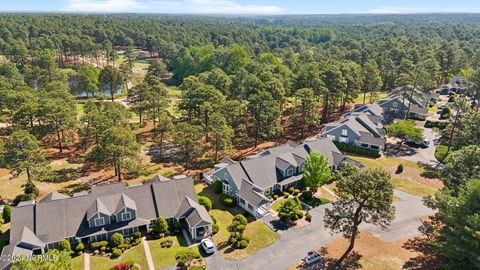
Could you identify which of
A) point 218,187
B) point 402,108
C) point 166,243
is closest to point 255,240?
point 166,243

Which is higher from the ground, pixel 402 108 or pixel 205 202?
pixel 402 108

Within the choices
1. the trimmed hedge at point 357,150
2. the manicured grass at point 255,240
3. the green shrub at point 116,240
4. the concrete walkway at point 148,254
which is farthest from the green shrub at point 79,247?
the trimmed hedge at point 357,150

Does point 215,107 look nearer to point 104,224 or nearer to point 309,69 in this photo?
point 309,69

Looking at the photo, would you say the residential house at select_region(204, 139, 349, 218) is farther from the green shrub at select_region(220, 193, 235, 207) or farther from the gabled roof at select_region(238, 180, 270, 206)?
the green shrub at select_region(220, 193, 235, 207)

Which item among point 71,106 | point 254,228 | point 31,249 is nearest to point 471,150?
point 254,228

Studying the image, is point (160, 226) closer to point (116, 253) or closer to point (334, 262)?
point (116, 253)

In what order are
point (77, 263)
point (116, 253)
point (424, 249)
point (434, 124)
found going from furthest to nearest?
point (434, 124), point (424, 249), point (116, 253), point (77, 263)
